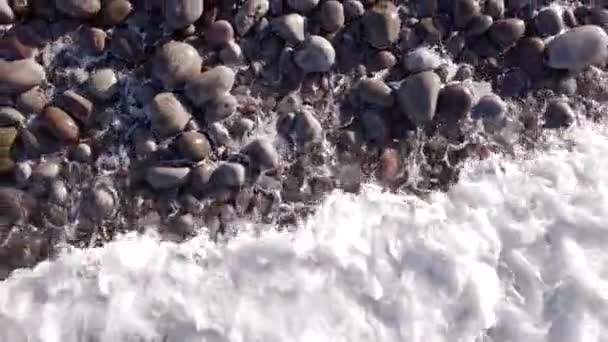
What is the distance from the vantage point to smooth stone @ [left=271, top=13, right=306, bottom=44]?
2121 millimetres

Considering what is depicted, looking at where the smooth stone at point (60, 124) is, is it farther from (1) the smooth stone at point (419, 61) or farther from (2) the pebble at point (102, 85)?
(1) the smooth stone at point (419, 61)

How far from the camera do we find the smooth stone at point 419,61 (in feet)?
7.13

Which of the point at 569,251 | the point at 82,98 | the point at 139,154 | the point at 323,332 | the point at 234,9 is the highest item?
the point at 234,9

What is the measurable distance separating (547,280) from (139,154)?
1.27 metres

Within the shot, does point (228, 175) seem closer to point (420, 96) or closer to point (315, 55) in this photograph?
point (315, 55)

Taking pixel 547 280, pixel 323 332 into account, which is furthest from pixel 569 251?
pixel 323 332

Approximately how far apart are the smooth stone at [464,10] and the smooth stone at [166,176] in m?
0.96

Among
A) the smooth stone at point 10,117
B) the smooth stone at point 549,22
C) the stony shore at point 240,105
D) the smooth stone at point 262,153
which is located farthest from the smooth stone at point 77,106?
the smooth stone at point 549,22

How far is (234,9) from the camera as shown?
2.16 m

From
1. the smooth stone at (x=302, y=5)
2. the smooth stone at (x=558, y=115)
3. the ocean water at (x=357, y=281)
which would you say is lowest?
the ocean water at (x=357, y=281)

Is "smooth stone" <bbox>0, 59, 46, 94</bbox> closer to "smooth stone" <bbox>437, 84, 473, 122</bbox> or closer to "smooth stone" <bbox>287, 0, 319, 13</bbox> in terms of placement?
"smooth stone" <bbox>287, 0, 319, 13</bbox>

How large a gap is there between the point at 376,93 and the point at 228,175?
514mm

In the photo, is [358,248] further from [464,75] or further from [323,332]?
[464,75]

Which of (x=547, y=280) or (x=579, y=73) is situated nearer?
(x=547, y=280)
